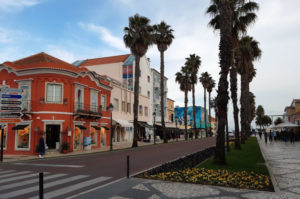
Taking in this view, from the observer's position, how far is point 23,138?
876 inches

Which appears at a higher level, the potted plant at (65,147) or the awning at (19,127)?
the awning at (19,127)

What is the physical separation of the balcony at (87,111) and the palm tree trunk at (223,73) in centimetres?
1586

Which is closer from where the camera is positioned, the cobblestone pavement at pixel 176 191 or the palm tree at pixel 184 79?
the cobblestone pavement at pixel 176 191

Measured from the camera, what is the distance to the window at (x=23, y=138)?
72.2 feet

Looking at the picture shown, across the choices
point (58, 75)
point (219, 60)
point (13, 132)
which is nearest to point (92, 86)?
point (58, 75)

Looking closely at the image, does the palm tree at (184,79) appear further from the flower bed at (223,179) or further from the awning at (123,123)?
the flower bed at (223,179)

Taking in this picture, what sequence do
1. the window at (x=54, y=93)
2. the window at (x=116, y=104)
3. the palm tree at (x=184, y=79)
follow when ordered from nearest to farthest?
the window at (x=54, y=93), the window at (x=116, y=104), the palm tree at (x=184, y=79)

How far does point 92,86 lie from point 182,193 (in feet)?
73.1

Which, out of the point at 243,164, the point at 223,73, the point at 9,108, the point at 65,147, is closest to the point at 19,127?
the point at 65,147

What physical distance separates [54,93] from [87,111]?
379 cm

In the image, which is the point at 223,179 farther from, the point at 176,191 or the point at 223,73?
the point at 223,73

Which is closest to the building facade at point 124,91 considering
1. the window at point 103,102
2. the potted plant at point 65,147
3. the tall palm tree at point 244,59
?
the window at point 103,102

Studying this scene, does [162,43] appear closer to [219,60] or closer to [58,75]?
[58,75]

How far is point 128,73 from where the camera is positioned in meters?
42.7
